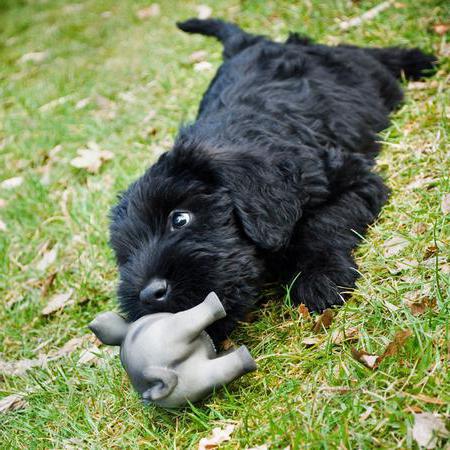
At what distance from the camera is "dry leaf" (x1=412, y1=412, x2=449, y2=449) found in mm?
1565

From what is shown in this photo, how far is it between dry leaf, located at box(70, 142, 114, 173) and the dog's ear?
90.4 inches

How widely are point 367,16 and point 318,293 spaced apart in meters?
3.32

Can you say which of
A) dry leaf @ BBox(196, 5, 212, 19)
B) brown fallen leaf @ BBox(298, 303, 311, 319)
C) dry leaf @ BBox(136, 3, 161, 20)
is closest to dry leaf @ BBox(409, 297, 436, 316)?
brown fallen leaf @ BBox(298, 303, 311, 319)

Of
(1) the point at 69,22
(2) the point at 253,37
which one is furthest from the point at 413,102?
(1) the point at 69,22

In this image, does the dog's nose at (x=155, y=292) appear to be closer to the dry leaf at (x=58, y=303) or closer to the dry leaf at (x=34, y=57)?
the dry leaf at (x=58, y=303)

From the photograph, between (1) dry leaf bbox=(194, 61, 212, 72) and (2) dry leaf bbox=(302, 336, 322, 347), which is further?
(1) dry leaf bbox=(194, 61, 212, 72)

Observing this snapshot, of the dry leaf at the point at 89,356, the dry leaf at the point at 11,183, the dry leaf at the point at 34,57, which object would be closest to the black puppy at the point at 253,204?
the dry leaf at the point at 89,356

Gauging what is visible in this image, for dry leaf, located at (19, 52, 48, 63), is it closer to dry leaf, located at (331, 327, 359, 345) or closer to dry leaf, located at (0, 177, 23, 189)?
dry leaf, located at (0, 177, 23, 189)

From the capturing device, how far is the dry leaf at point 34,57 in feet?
24.1

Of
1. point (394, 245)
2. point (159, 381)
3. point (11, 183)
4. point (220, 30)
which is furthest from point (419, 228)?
point (11, 183)

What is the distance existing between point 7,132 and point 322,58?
3.36 meters

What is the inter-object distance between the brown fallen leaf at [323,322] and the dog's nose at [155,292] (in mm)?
624

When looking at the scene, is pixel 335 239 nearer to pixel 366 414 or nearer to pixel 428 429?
pixel 366 414

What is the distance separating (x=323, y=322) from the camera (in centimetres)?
230
